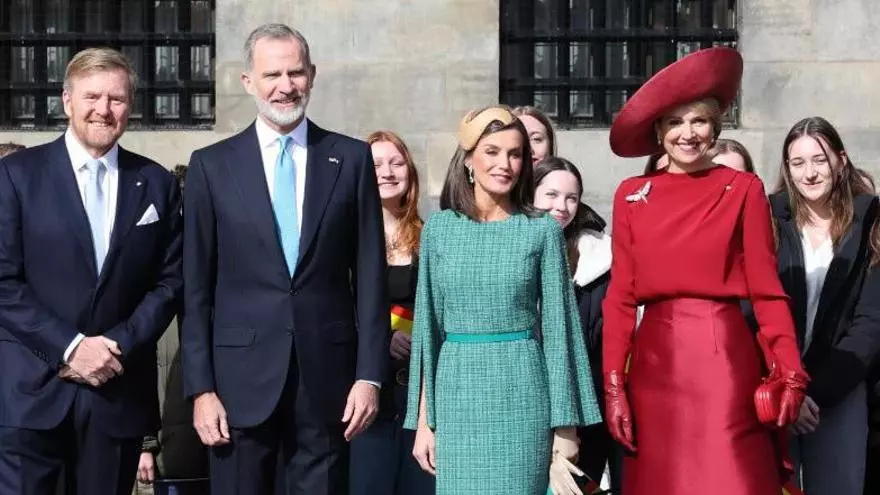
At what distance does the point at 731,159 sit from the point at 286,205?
225cm

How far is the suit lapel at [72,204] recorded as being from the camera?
4988mm

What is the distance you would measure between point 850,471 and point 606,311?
1.37 m

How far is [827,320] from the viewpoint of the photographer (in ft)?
19.3

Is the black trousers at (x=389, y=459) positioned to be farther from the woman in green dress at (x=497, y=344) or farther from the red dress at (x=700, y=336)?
the red dress at (x=700, y=336)

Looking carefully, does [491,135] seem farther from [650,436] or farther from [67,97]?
[67,97]

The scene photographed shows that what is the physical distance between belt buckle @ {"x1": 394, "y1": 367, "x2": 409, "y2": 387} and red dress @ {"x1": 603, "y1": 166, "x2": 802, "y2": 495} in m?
1.17

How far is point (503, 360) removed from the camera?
4922 millimetres

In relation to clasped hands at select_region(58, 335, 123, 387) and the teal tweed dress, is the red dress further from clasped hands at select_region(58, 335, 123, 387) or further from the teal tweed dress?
clasped hands at select_region(58, 335, 123, 387)

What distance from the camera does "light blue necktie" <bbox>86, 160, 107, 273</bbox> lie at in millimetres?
5035

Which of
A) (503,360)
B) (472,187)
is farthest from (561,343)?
(472,187)

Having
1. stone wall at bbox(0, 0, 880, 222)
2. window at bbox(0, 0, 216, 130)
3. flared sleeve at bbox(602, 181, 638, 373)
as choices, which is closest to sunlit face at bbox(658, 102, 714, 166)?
flared sleeve at bbox(602, 181, 638, 373)

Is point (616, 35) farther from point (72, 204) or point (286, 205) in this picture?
point (72, 204)

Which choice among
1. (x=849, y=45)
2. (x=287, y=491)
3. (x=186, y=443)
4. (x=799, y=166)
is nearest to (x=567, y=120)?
(x=849, y=45)

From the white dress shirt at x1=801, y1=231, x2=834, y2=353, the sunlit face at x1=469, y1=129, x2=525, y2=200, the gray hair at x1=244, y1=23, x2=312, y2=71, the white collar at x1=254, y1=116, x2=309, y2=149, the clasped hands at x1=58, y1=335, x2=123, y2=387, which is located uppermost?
the gray hair at x1=244, y1=23, x2=312, y2=71
